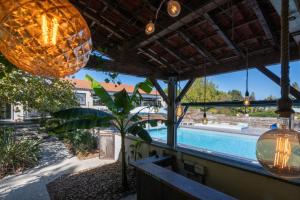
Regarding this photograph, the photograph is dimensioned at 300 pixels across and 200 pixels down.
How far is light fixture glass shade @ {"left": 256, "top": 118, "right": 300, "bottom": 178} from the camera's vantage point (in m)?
0.85

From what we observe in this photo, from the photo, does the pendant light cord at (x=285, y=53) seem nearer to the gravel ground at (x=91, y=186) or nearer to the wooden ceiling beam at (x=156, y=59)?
the gravel ground at (x=91, y=186)

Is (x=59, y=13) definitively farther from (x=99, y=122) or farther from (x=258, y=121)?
(x=258, y=121)

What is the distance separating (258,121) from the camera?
1170 cm

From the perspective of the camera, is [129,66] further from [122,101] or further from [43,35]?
[43,35]

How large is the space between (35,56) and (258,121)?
1315 cm

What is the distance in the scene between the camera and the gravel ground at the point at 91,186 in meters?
4.09

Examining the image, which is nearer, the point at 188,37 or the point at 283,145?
the point at 283,145

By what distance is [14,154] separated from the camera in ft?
17.8

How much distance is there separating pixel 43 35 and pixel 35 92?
20.3ft

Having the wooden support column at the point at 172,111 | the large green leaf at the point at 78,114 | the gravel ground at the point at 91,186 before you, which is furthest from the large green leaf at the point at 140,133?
the gravel ground at the point at 91,186

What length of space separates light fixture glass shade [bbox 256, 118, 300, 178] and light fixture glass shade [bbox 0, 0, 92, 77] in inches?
52.4

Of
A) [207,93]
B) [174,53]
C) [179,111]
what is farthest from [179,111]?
[207,93]

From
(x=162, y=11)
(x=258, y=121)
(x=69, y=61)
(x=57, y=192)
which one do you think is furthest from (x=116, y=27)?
(x=258, y=121)

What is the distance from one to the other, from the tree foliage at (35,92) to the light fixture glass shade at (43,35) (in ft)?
14.4
